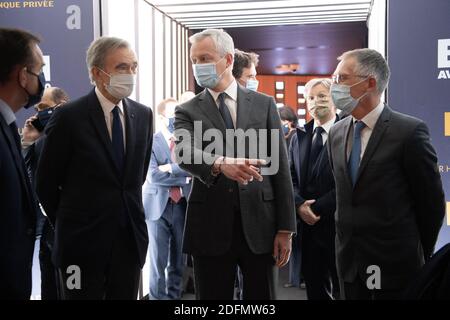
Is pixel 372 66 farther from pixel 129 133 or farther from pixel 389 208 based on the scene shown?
pixel 129 133

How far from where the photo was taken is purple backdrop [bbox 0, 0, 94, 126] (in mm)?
3496

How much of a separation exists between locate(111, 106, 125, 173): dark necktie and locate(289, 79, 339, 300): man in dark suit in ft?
4.19

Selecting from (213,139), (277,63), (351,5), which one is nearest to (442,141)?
(213,139)

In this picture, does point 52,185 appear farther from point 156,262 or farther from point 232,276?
point 156,262

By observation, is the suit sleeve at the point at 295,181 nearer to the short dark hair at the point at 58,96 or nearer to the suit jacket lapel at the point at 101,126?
the suit jacket lapel at the point at 101,126

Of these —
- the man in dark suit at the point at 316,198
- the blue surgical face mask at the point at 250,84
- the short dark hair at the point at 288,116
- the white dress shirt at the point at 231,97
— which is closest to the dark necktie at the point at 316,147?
the man in dark suit at the point at 316,198

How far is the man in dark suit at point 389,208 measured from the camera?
2.04 metres

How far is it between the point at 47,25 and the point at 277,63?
775 cm

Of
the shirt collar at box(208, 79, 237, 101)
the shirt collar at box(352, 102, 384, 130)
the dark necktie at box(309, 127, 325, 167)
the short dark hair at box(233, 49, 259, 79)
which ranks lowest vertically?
the dark necktie at box(309, 127, 325, 167)

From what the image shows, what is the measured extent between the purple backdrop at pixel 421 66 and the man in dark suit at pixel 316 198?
0.58 m

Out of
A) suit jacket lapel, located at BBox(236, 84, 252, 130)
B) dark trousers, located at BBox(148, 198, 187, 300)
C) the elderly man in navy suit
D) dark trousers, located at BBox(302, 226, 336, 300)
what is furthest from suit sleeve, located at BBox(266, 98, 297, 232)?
dark trousers, located at BBox(148, 198, 187, 300)

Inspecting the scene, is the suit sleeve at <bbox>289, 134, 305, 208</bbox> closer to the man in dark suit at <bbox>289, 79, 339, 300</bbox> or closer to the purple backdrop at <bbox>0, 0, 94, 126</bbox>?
the man in dark suit at <bbox>289, 79, 339, 300</bbox>
